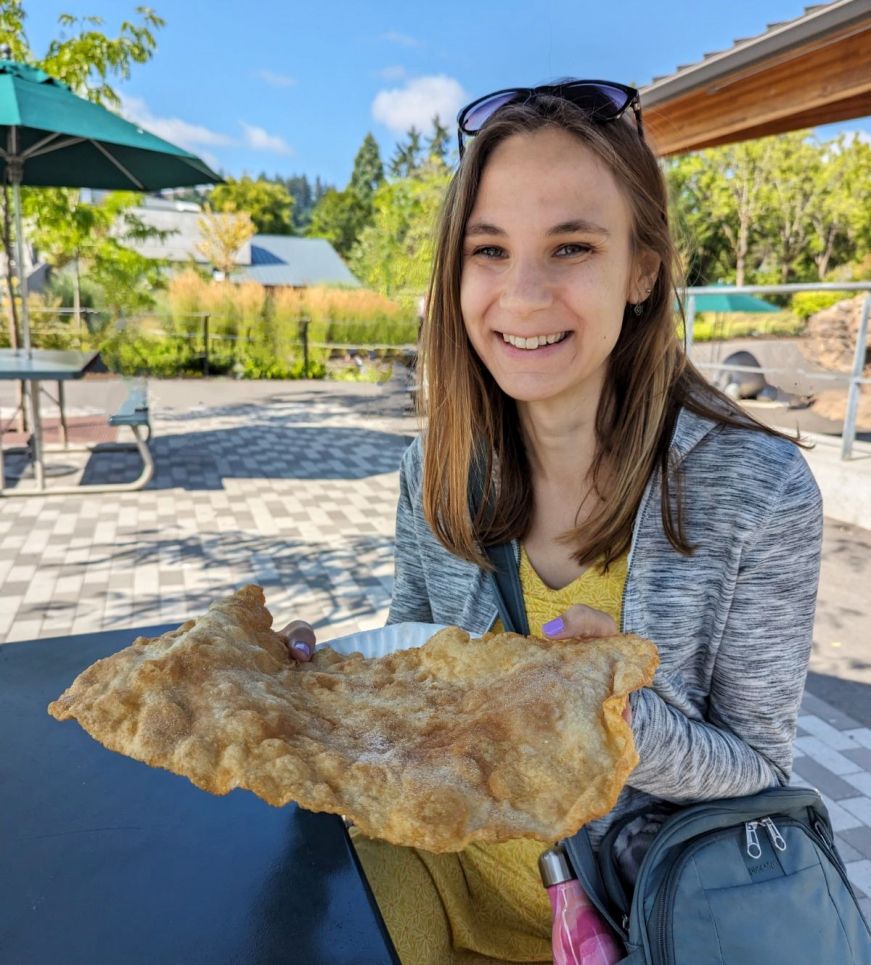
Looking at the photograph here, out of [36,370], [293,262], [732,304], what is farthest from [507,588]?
[293,262]

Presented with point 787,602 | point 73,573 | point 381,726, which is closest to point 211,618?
point 381,726

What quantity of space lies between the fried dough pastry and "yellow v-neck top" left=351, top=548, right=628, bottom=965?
18.2 inches

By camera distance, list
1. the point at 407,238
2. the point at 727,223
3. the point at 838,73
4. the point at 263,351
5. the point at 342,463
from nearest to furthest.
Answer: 1. the point at 838,73
2. the point at 342,463
3. the point at 263,351
4. the point at 407,238
5. the point at 727,223

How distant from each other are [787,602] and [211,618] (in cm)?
110

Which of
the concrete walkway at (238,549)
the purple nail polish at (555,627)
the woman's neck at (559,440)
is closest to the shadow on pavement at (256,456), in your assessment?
the concrete walkway at (238,549)

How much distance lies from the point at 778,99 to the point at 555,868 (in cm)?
697

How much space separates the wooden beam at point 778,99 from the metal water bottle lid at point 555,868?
5.44 m

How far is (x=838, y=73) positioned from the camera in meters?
5.95

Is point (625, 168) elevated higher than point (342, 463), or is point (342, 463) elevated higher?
point (625, 168)

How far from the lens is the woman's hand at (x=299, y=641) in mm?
1422

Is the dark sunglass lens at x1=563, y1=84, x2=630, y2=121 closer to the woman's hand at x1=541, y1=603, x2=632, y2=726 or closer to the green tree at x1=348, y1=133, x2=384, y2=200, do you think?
the woman's hand at x1=541, y1=603, x2=632, y2=726

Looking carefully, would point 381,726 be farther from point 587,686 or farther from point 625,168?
point 625,168

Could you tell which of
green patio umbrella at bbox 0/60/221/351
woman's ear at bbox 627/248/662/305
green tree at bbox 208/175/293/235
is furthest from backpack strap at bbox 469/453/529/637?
green tree at bbox 208/175/293/235

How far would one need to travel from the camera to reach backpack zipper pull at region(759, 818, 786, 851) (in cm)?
134
